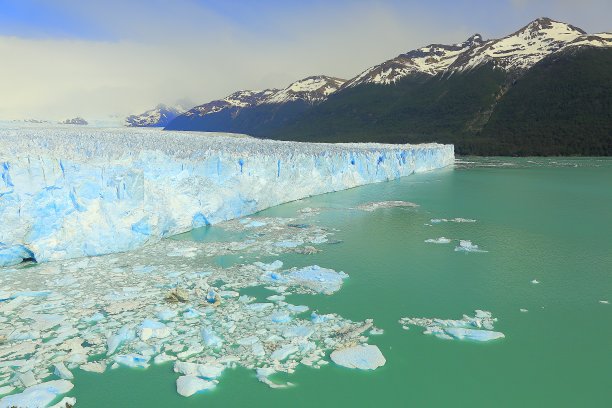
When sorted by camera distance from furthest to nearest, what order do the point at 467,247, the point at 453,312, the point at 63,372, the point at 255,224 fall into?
1. the point at 255,224
2. the point at 467,247
3. the point at 453,312
4. the point at 63,372

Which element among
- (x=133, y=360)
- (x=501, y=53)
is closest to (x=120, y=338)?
(x=133, y=360)

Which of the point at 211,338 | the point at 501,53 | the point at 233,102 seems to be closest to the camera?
the point at 211,338

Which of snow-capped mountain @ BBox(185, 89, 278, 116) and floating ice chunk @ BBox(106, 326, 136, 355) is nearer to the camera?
floating ice chunk @ BBox(106, 326, 136, 355)

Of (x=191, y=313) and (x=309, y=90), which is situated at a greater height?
(x=309, y=90)

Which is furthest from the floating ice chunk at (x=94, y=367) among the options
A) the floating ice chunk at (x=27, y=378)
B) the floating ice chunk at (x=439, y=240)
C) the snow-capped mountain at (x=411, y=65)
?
the snow-capped mountain at (x=411, y=65)

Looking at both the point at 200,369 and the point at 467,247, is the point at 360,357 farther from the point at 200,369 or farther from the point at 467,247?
the point at 467,247

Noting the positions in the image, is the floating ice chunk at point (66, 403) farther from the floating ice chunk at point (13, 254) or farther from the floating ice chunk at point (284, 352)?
the floating ice chunk at point (13, 254)

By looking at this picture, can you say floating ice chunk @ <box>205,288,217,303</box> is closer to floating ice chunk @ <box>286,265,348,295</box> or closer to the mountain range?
floating ice chunk @ <box>286,265,348,295</box>

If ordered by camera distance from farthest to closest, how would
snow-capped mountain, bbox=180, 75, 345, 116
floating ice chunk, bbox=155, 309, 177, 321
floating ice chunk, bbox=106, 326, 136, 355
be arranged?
snow-capped mountain, bbox=180, 75, 345, 116 < floating ice chunk, bbox=155, 309, 177, 321 < floating ice chunk, bbox=106, 326, 136, 355

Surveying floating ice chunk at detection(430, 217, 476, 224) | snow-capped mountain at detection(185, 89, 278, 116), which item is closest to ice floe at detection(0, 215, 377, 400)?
floating ice chunk at detection(430, 217, 476, 224)
